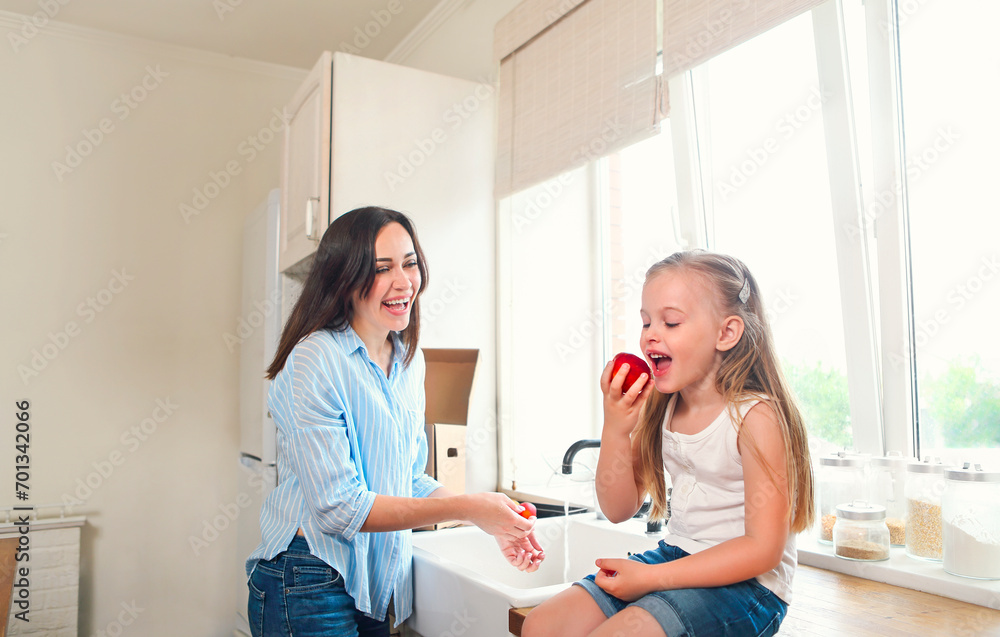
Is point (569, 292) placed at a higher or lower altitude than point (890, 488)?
higher

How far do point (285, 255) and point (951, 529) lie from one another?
2.10 m

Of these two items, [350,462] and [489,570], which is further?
[489,570]

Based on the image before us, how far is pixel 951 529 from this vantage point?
1228 mm

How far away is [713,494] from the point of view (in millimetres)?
941

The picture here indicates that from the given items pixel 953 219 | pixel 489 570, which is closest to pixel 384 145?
pixel 489 570

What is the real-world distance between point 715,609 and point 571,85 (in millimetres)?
1588

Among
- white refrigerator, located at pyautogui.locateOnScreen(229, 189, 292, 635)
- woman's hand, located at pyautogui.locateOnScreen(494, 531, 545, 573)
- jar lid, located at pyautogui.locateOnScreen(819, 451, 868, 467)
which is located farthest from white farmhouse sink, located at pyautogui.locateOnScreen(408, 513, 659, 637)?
white refrigerator, located at pyautogui.locateOnScreen(229, 189, 292, 635)

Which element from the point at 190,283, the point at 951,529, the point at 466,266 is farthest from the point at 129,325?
the point at 951,529

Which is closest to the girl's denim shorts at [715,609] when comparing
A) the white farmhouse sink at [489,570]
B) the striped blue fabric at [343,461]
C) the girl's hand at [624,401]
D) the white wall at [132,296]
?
the girl's hand at [624,401]

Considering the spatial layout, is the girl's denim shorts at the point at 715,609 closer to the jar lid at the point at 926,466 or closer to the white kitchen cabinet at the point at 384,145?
the jar lid at the point at 926,466

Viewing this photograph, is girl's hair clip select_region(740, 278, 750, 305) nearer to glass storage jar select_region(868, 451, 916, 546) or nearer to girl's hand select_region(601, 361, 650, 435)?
girl's hand select_region(601, 361, 650, 435)

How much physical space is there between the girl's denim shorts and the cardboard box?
1.23 meters

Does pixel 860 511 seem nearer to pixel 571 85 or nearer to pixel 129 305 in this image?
pixel 571 85

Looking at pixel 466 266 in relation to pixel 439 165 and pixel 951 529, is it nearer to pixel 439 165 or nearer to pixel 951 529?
pixel 439 165
